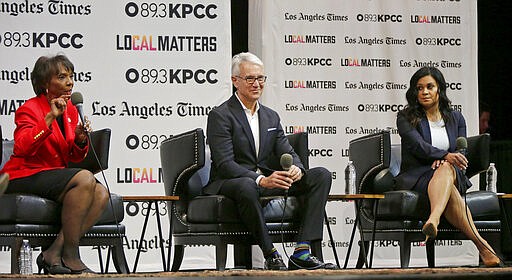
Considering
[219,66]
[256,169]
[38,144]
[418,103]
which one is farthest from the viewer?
[219,66]

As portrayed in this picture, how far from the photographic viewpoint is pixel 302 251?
4.86 metres

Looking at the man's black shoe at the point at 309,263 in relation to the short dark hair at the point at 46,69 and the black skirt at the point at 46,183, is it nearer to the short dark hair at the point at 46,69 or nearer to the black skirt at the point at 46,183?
the black skirt at the point at 46,183

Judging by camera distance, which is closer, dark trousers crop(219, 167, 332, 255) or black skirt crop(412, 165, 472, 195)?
dark trousers crop(219, 167, 332, 255)

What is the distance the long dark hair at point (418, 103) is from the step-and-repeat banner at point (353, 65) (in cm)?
129

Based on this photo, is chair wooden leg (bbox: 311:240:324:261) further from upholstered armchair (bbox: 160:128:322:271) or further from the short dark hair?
the short dark hair

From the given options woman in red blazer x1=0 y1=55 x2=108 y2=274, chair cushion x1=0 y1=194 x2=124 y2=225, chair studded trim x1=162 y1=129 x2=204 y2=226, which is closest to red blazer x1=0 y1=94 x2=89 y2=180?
woman in red blazer x1=0 y1=55 x2=108 y2=274

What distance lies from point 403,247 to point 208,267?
1.75m

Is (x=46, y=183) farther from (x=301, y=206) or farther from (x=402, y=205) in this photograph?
(x=402, y=205)

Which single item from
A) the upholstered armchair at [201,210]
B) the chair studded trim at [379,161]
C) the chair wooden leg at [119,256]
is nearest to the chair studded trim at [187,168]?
the upholstered armchair at [201,210]

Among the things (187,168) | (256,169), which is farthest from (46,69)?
(256,169)

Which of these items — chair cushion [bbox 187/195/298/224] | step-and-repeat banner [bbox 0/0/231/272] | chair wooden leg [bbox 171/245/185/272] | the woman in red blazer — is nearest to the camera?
the woman in red blazer

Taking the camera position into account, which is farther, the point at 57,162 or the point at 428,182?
the point at 428,182

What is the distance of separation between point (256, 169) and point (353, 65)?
214 centimetres

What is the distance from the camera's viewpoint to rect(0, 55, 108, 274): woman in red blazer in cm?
455
